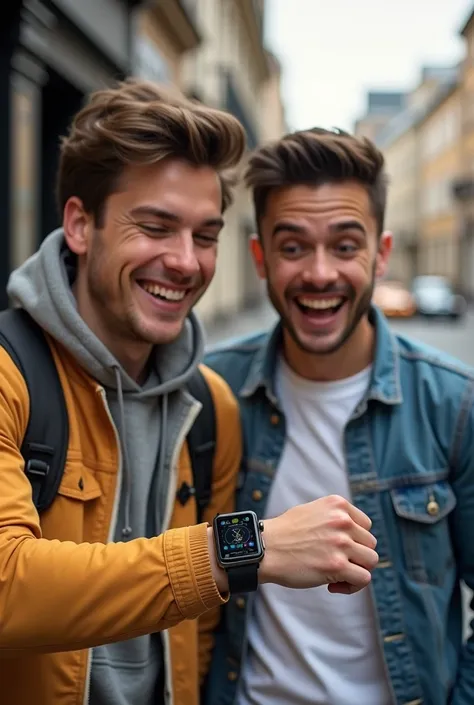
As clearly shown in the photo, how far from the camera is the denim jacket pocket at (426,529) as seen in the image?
89.7 inches

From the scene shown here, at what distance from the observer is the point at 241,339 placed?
2.93m

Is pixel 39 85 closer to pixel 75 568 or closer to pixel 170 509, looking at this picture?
pixel 170 509

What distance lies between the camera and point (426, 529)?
2291 millimetres

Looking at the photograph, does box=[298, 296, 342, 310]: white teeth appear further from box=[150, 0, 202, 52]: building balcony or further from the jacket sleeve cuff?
box=[150, 0, 202, 52]: building balcony

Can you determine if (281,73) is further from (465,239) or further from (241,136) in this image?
(241,136)

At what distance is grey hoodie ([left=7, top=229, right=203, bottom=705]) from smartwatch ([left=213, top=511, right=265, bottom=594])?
1.67 feet

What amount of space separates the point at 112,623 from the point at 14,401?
0.53m

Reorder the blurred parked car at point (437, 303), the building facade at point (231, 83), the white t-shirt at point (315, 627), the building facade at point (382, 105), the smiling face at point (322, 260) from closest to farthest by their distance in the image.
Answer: the white t-shirt at point (315, 627)
the smiling face at point (322, 260)
the building facade at point (231, 83)
the blurred parked car at point (437, 303)
the building facade at point (382, 105)

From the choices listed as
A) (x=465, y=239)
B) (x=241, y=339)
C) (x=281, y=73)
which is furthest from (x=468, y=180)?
(x=241, y=339)

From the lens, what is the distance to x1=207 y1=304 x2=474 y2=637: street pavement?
59.5ft

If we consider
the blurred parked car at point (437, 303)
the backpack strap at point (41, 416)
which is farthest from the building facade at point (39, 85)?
the blurred parked car at point (437, 303)

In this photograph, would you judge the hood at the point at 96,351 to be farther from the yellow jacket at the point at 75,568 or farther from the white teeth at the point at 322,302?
the white teeth at the point at 322,302

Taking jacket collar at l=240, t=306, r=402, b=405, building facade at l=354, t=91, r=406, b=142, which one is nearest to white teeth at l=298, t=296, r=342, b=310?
jacket collar at l=240, t=306, r=402, b=405

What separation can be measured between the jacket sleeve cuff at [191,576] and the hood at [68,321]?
0.59m
